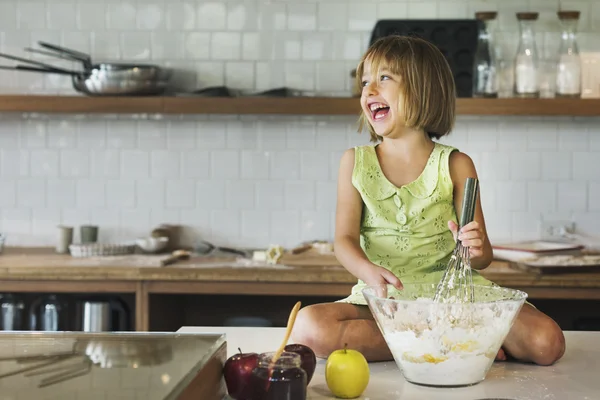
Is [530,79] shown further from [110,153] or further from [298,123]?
[110,153]

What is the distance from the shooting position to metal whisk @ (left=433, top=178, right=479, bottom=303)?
64.7 inches

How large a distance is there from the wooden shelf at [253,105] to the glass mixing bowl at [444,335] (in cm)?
214

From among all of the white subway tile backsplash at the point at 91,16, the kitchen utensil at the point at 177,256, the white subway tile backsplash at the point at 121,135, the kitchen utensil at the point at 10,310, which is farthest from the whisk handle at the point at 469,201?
the white subway tile backsplash at the point at 91,16

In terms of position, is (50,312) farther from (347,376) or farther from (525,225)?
(347,376)

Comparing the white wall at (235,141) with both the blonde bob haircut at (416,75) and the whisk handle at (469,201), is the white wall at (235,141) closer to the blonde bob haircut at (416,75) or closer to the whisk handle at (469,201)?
the blonde bob haircut at (416,75)

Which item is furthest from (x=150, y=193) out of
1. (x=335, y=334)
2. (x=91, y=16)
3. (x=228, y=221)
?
(x=335, y=334)

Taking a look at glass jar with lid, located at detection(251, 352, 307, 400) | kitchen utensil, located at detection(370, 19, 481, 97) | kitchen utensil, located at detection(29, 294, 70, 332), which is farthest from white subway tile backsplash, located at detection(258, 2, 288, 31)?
glass jar with lid, located at detection(251, 352, 307, 400)

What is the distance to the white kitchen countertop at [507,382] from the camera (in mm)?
1522

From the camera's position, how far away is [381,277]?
181 cm

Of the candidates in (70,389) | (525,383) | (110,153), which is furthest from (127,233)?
(70,389)

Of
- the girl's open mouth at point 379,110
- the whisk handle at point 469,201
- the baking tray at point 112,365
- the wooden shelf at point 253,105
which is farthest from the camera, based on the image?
the wooden shelf at point 253,105

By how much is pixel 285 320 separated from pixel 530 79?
1.47 meters

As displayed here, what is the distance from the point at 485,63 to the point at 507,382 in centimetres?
239

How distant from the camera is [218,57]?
13.3ft
